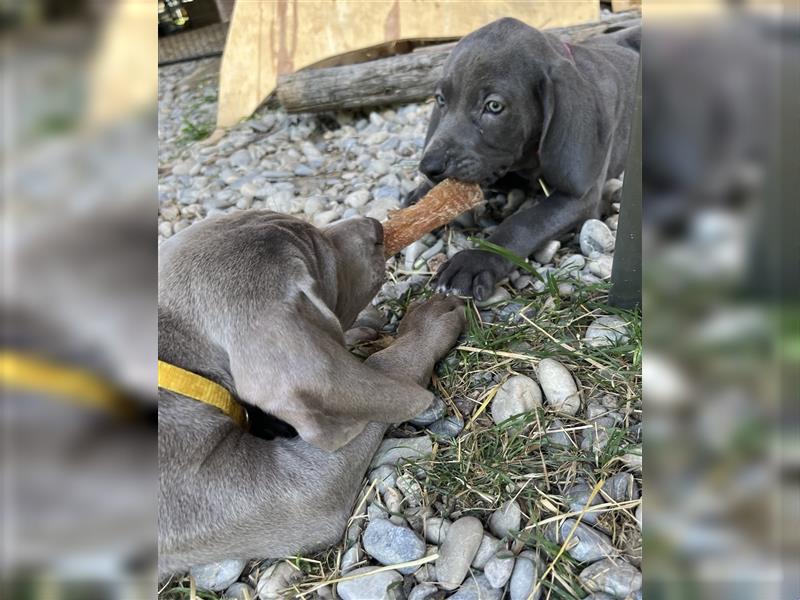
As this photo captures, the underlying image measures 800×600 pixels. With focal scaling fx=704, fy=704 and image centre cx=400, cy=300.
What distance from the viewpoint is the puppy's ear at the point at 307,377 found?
7.13 feet

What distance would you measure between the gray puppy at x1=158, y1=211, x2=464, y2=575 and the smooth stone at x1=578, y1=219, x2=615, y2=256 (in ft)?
4.83

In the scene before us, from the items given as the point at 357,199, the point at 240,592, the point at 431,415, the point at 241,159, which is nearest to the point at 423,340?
the point at 431,415

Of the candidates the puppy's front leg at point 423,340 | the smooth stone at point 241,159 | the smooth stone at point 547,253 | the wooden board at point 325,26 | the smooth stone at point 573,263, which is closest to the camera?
the puppy's front leg at point 423,340

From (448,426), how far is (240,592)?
945 mm

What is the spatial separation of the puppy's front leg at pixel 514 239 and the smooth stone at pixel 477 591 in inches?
57.4

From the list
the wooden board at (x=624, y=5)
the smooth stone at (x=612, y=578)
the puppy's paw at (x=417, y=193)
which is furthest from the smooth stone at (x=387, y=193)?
the wooden board at (x=624, y=5)

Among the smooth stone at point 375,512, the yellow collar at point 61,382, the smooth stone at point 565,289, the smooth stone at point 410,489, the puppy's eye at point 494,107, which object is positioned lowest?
the smooth stone at point 375,512

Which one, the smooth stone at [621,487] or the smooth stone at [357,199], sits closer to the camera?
the smooth stone at [621,487]

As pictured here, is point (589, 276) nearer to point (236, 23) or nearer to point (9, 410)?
point (9, 410)

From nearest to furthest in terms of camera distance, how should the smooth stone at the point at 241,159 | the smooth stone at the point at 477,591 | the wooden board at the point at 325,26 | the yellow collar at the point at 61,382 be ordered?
1. the yellow collar at the point at 61,382
2. the smooth stone at the point at 477,591
3. the smooth stone at the point at 241,159
4. the wooden board at the point at 325,26

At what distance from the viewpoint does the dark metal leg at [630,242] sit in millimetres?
2662

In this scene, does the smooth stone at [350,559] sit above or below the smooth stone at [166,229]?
below

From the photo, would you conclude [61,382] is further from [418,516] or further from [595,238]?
[595,238]

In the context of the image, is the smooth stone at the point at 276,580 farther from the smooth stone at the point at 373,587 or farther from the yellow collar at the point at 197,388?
the yellow collar at the point at 197,388
